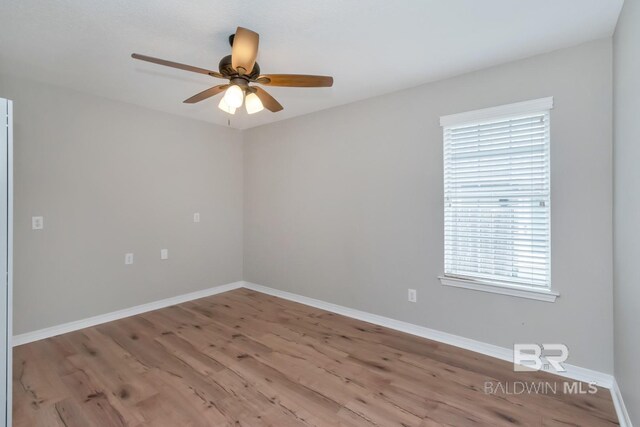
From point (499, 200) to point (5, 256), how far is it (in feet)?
10.5

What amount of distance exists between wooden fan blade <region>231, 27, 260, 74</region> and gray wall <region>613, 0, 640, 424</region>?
6.22 feet

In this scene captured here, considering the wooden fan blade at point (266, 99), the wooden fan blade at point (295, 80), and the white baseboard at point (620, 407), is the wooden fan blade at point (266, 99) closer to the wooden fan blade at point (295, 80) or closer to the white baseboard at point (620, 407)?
the wooden fan blade at point (295, 80)

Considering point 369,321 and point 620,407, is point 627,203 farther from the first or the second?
point 369,321

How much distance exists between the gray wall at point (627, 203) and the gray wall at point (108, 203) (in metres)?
4.07

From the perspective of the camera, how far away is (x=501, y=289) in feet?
8.14

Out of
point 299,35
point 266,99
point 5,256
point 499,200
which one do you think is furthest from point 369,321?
point 5,256

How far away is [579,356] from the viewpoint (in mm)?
2197

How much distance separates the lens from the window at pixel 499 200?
233 centimetres

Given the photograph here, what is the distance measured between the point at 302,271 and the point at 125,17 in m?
2.97

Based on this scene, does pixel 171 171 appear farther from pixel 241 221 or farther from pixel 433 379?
pixel 433 379

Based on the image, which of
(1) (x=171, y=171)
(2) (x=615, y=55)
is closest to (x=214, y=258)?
(1) (x=171, y=171)

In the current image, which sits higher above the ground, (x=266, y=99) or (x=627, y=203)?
(x=266, y=99)

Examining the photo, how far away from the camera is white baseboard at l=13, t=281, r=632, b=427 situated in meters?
2.11

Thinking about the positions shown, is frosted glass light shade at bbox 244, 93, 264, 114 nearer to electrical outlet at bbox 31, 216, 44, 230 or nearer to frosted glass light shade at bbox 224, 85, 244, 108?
frosted glass light shade at bbox 224, 85, 244, 108
